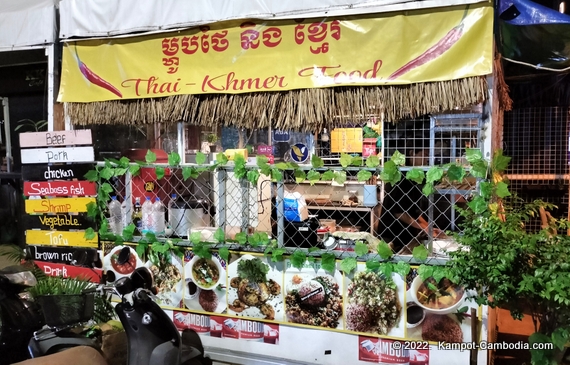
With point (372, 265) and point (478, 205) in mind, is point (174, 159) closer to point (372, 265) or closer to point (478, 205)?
point (372, 265)

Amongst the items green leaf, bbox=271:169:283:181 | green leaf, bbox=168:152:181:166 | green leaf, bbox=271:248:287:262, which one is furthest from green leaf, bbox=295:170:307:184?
green leaf, bbox=168:152:181:166

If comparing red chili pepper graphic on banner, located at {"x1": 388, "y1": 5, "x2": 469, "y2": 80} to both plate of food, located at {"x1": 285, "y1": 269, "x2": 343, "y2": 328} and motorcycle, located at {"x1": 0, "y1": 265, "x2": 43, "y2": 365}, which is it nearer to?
plate of food, located at {"x1": 285, "y1": 269, "x2": 343, "y2": 328}

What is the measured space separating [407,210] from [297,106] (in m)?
1.38

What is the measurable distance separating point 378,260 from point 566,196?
13.5ft

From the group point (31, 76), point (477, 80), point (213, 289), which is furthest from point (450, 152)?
point (31, 76)

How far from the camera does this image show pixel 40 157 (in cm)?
492

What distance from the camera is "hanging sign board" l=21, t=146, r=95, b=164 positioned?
4.77 m

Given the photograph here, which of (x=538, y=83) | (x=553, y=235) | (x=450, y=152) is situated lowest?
(x=553, y=235)

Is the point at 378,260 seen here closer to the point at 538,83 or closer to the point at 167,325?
the point at 167,325

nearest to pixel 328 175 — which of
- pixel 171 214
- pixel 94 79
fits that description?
pixel 171 214

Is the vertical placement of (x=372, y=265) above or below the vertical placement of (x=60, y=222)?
below

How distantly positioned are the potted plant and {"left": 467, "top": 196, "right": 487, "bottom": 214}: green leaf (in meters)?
0.20

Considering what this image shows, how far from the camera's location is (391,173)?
378 cm

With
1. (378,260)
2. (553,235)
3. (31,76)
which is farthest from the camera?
(31,76)
